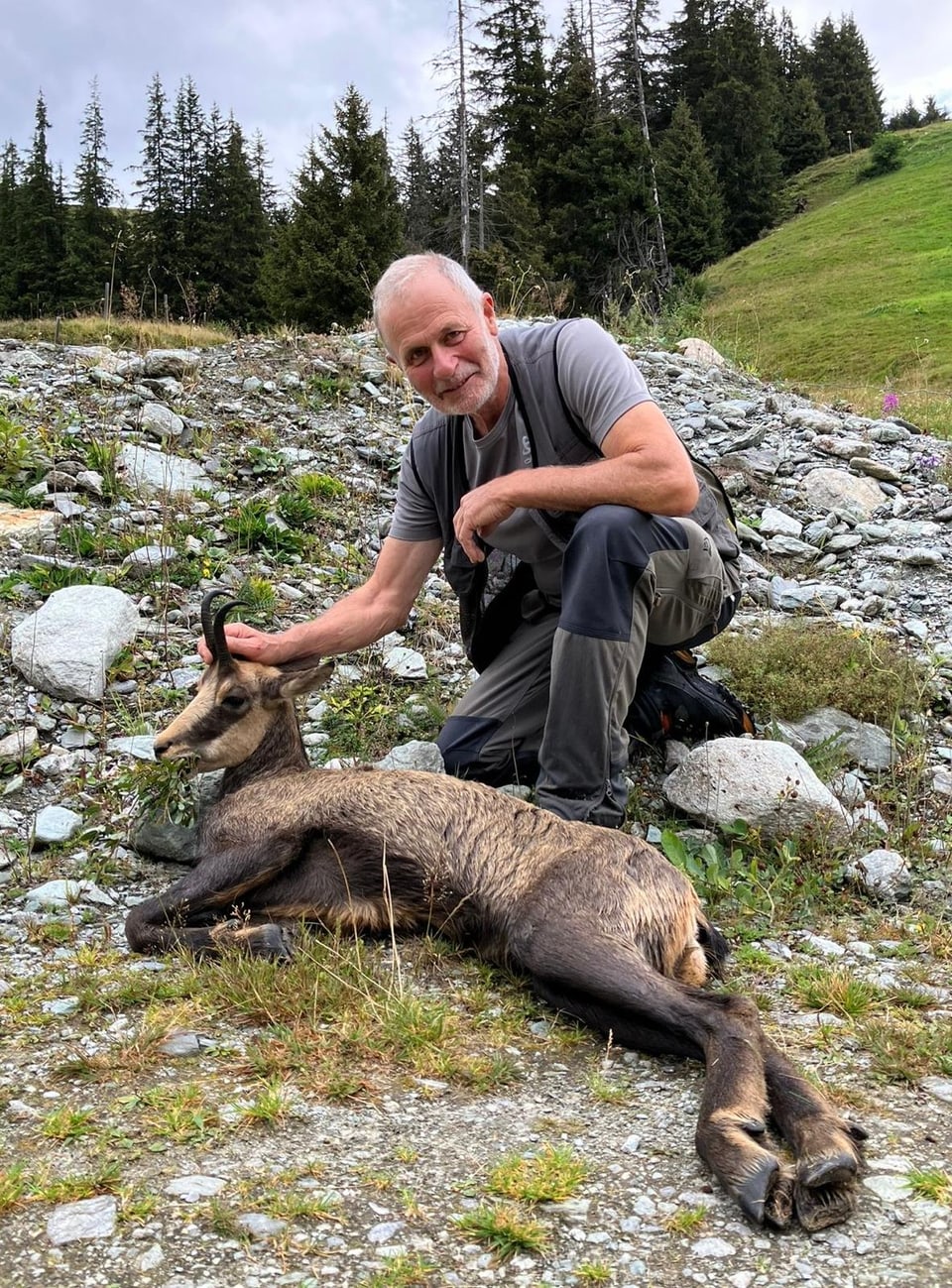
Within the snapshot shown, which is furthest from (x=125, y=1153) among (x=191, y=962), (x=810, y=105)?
(x=810, y=105)

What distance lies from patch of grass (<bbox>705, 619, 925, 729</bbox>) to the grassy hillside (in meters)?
7.83

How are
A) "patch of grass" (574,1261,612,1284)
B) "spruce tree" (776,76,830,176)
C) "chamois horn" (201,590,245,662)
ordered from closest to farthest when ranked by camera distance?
"patch of grass" (574,1261,612,1284), "chamois horn" (201,590,245,662), "spruce tree" (776,76,830,176)

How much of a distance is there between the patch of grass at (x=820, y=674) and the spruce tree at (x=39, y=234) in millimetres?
40003

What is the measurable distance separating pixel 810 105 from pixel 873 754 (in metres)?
72.0

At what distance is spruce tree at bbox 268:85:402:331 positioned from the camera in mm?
27250

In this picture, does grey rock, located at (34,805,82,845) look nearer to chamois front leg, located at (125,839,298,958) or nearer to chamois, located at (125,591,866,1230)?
chamois, located at (125,591,866,1230)

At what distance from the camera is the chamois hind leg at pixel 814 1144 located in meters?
2.78

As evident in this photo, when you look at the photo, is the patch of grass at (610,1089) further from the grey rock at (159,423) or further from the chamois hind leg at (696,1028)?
the grey rock at (159,423)

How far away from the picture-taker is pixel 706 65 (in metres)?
Answer: 60.0

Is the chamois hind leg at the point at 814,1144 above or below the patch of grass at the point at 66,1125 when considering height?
below

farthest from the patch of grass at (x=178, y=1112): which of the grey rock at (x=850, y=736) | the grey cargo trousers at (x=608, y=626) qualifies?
the grey rock at (x=850, y=736)

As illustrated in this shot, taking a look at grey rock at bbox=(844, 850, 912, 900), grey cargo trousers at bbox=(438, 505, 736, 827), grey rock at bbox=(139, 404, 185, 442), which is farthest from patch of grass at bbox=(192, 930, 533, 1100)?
grey rock at bbox=(139, 404, 185, 442)

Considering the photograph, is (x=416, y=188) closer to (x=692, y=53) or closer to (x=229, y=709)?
(x=692, y=53)

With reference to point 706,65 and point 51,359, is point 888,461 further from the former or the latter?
point 706,65
